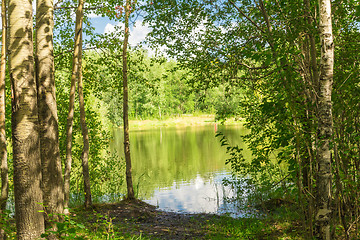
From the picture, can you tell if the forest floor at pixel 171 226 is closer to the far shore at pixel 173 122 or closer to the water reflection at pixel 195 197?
the water reflection at pixel 195 197

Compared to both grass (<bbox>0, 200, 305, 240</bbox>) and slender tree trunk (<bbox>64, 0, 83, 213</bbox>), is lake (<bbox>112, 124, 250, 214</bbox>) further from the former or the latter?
slender tree trunk (<bbox>64, 0, 83, 213</bbox>)

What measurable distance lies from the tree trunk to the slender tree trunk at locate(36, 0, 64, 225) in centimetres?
79

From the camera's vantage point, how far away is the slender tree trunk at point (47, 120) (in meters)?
3.98

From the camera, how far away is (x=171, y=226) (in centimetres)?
755

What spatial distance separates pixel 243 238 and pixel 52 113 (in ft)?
13.6

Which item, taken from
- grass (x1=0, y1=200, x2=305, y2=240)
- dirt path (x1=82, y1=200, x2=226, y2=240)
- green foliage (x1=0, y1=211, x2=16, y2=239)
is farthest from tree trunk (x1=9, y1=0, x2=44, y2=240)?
dirt path (x1=82, y1=200, x2=226, y2=240)

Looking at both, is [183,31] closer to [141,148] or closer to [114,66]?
[114,66]

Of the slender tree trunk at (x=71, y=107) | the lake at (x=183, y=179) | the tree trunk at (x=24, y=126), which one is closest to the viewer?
the tree trunk at (x=24, y=126)

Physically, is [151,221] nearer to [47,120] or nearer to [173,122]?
[47,120]

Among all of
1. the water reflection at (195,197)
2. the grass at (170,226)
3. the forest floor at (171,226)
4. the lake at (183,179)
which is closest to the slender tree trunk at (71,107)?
the grass at (170,226)

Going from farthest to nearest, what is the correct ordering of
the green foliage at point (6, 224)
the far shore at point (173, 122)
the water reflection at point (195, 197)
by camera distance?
the far shore at point (173, 122)
the water reflection at point (195, 197)
the green foliage at point (6, 224)

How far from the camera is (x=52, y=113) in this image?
4086 mm

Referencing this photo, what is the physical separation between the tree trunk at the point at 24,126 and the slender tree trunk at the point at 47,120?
79cm

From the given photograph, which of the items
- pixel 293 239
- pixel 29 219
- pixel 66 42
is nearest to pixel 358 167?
pixel 293 239
